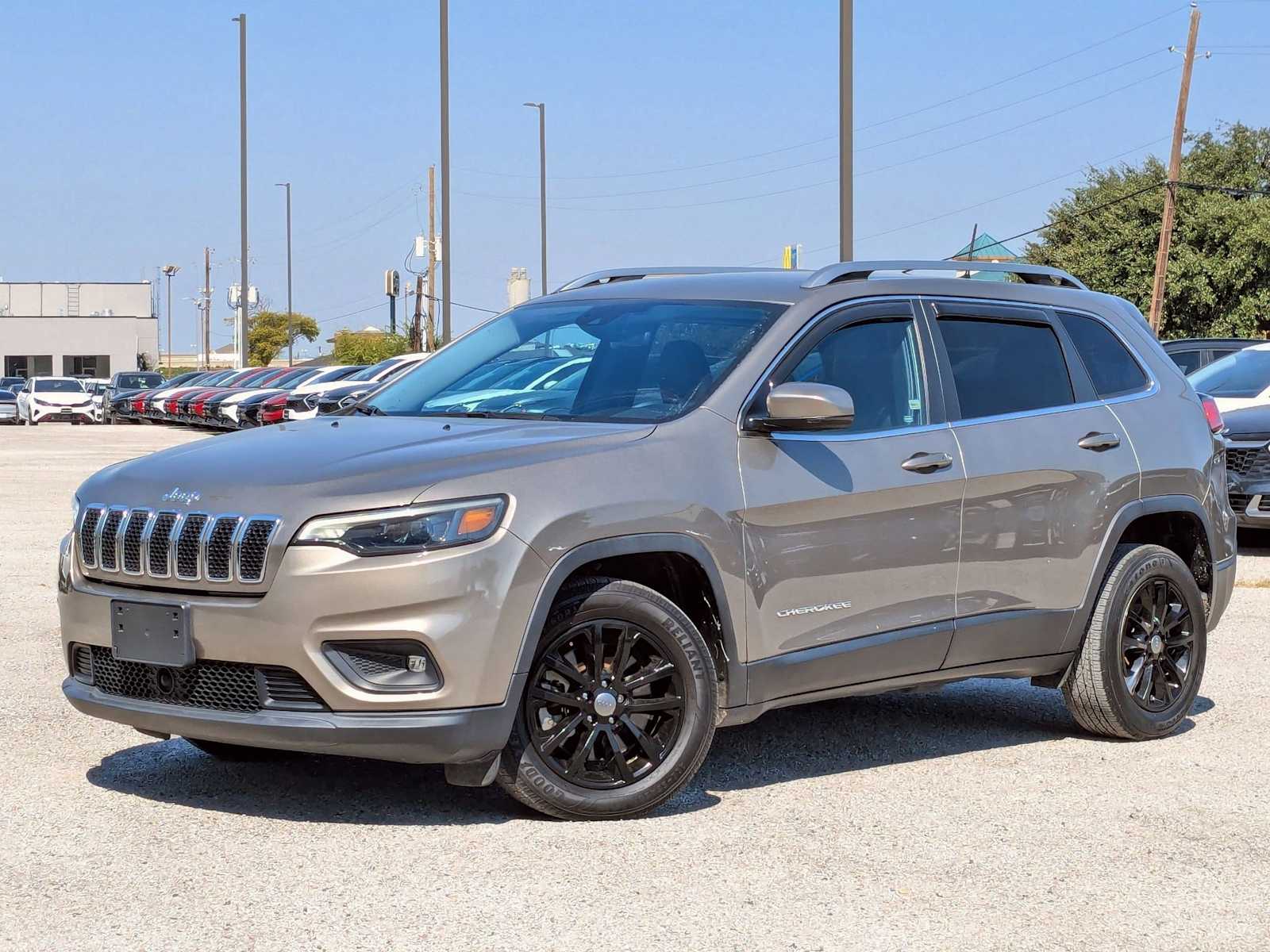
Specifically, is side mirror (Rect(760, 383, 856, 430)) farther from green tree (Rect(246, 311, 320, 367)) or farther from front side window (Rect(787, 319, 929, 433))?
green tree (Rect(246, 311, 320, 367))

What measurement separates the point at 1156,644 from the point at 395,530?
3.53 metres

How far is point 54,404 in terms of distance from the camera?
1813 inches

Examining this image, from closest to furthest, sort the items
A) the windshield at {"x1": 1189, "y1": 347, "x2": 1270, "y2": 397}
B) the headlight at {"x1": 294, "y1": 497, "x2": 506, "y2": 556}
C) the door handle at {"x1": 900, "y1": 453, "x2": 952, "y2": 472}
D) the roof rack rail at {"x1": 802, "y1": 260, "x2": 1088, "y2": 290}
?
the headlight at {"x1": 294, "y1": 497, "x2": 506, "y2": 556}, the door handle at {"x1": 900, "y1": 453, "x2": 952, "y2": 472}, the roof rack rail at {"x1": 802, "y1": 260, "x2": 1088, "y2": 290}, the windshield at {"x1": 1189, "y1": 347, "x2": 1270, "y2": 397}

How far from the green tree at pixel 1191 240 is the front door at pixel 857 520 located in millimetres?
45393

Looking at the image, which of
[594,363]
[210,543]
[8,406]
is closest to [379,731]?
[210,543]

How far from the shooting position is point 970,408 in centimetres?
657

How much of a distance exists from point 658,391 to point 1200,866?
2.30 m

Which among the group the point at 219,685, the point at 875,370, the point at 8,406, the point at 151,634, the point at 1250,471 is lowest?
the point at 219,685

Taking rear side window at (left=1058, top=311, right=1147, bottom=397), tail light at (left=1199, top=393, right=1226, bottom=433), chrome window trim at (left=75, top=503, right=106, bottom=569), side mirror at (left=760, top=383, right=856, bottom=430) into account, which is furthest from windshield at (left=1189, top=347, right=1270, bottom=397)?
chrome window trim at (left=75, top=503, right=106, bottom=569)

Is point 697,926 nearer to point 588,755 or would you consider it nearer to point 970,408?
point 588,755

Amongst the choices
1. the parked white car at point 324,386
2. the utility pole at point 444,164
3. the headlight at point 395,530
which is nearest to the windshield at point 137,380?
the parked white car at point 324,386

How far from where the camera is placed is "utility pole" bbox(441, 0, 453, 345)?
2975 centimetres

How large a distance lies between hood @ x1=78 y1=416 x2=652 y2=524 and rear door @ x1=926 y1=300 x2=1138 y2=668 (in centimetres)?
149

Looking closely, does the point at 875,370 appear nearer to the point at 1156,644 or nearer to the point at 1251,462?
the point at 1156,644
